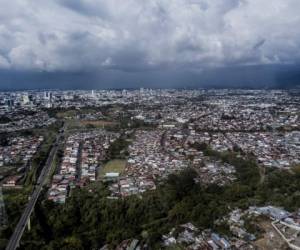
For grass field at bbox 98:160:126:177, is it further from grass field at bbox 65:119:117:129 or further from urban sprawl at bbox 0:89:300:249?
grass field at bbox 65:119:117:129

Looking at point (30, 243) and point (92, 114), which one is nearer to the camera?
point (30, 243)

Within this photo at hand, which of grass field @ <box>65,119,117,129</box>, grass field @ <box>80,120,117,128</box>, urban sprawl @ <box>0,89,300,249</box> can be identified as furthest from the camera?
grass field @ <box>80,120,117,128</box>

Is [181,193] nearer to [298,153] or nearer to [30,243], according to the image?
[30,243]

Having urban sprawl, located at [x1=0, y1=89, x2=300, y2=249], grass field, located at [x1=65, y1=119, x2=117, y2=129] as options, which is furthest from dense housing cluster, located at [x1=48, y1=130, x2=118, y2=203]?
grass field, located at [x1=65, y1=119, x2=117, y2=129]

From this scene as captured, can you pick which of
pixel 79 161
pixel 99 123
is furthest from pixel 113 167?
pixel 99 123

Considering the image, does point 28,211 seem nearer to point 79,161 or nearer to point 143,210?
point 143,210

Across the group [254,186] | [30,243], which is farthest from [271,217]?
[30,243]

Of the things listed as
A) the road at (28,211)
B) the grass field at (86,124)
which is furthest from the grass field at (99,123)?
the road at (28,211)

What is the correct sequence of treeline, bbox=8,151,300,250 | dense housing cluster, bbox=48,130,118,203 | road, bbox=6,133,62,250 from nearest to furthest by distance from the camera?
1. road, bbox=6,133,62,250
2. treeline, bbox=8,151,300,250
3. dense housing cluster, bbox=48,130,118,203

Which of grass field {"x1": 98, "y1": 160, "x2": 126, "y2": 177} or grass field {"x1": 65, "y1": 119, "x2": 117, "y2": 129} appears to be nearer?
grass field {"x1": 98, "y1": 160, "x2": 126, "y2": 177}
